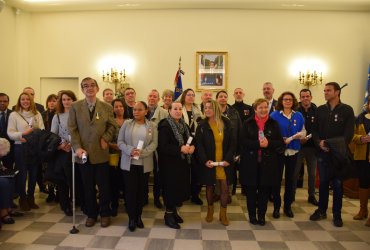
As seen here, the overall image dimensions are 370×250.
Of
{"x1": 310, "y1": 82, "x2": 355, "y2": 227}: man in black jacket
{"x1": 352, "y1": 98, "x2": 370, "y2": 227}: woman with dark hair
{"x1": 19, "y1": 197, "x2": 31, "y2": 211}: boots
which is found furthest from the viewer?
{"x1": 19, "y1": 197, "x2": 31, "y2": 211}: boots

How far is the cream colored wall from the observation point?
22.4 ft

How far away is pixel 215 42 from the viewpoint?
22.5 feet

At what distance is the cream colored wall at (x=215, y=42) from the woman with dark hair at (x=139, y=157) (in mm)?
3767

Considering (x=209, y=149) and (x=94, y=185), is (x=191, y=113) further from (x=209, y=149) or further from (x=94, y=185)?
(x=94, y=185)

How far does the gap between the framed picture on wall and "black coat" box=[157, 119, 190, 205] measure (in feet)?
12.2

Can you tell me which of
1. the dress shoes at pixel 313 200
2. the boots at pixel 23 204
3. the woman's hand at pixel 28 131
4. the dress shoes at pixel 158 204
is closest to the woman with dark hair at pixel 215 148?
the dress shoes at pixel 158 204

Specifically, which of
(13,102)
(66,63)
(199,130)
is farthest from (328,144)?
(13,102)

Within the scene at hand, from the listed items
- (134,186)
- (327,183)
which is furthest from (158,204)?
(327,183)

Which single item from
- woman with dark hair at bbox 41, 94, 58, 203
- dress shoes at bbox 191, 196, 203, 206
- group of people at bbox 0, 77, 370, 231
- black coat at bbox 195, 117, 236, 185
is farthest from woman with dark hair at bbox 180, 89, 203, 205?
woman with dark hair at bbox 41, 94, 58, 203

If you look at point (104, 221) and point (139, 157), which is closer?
point (139, 157)

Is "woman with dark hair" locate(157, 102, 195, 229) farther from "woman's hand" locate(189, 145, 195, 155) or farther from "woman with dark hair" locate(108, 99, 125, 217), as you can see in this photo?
"woman with dark hair" locate(108, 99, 125, 217)

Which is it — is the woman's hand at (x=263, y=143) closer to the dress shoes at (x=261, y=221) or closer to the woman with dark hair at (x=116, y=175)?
the dress shoes at (x=261, y=221)

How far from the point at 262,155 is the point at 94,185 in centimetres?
201

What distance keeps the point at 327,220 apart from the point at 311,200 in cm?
66
